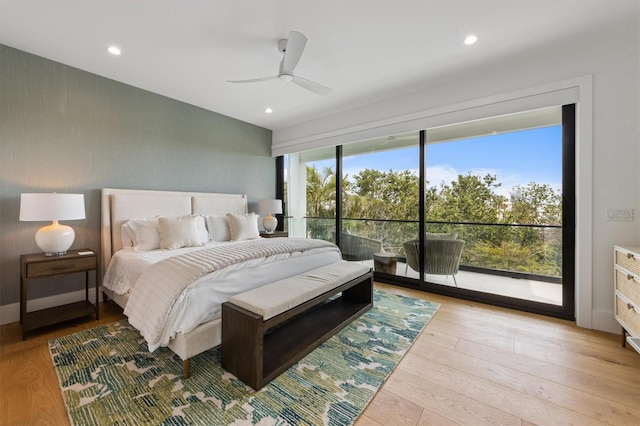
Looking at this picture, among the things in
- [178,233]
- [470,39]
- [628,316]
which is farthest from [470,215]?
[178,233]

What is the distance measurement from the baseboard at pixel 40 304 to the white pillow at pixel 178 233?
3.53 ft

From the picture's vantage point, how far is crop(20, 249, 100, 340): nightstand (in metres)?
2.30

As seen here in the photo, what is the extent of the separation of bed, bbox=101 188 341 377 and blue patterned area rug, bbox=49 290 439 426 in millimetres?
215

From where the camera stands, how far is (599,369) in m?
1.86

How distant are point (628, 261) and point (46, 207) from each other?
489cm

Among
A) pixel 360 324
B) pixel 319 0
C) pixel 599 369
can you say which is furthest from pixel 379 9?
pixel 599 369

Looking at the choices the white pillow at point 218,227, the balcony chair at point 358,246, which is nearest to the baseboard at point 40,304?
the white pillow at point 218,227

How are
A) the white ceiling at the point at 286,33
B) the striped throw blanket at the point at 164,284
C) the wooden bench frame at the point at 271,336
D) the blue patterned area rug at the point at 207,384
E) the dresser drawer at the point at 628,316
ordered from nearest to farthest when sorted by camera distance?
the blue patterned area rug at the point at 207,384
the wooden bench frame at the point at 271,336
the striped throw blanket at the point at 164,284
the dresser drawer at the point at 628,316
the white ceiling at the point at 286,33

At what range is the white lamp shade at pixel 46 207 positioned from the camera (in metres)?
2.29

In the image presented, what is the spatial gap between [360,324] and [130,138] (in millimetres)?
3566

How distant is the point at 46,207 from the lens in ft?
7.62

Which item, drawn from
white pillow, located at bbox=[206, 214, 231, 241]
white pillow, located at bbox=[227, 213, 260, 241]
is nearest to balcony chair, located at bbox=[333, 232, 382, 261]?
white pillow, located at bbox=[227, 213, 260, 241]

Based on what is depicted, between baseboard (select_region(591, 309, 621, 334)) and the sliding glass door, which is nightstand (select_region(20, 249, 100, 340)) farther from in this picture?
baseboard (select_region(591, 309, 621, 334))

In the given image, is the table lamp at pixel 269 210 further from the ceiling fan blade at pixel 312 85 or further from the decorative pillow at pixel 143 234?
the ceiling fan blade at pixel 312 85
